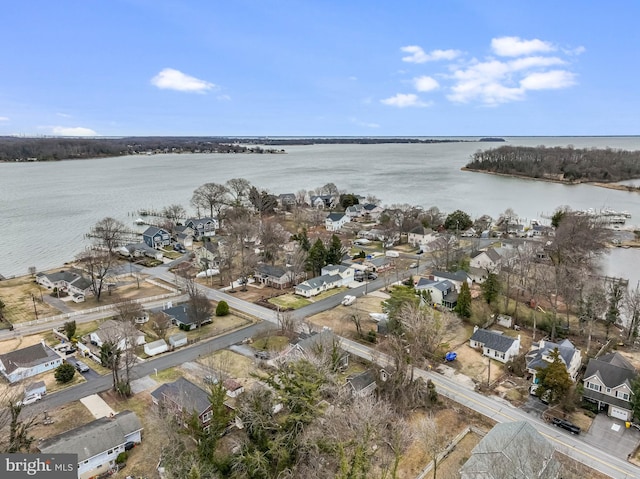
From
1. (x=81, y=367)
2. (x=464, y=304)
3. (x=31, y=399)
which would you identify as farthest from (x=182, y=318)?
(x=464, y=304)

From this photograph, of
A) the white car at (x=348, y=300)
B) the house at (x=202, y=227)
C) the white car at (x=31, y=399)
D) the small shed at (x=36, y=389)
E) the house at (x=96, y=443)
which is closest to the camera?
the house at (x=96, y=443)

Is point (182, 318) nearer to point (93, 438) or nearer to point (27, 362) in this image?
point (27, 362)

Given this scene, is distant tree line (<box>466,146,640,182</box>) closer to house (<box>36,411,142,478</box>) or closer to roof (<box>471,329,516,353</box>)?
roof (<box>471,329,516,353</box>)

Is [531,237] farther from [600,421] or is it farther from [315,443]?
[315,443]

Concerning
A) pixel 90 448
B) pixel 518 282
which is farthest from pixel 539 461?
pixel 518 282

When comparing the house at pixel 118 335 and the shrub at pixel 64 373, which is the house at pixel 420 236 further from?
the shrub at pixel 64 373

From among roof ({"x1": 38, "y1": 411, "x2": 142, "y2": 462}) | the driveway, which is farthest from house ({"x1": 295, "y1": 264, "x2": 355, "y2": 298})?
the driveway

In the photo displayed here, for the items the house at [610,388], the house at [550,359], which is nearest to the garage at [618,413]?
the house at [610,388]
